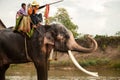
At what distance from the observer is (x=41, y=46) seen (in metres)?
9.35

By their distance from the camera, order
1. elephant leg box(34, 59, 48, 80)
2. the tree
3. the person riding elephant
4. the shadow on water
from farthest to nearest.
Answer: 1. the tree
2. the shadow on water
3. the person riding elephant
4. elephant leg box(34, 59, 48, 80)

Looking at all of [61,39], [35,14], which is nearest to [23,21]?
[35,14]

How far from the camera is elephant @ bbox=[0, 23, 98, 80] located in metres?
9.34

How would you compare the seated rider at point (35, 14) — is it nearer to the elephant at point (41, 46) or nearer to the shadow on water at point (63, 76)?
the elephant at point (41, 46)

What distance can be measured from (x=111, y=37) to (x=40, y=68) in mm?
31582

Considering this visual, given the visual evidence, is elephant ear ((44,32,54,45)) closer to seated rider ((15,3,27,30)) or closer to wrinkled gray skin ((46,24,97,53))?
wrinkled gray skin ((46,24,97,53))

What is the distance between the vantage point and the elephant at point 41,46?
9.34m

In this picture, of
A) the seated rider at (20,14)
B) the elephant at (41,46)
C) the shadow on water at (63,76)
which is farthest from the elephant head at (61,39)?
the shadow on water at (63,76)

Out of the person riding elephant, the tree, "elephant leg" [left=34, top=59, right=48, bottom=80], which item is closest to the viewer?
"elephant leg" [left=34, top=59, right=48, bottom=80]

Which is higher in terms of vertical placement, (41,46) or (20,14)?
(20,14)

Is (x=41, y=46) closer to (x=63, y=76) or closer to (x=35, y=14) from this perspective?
(x=35, y=14)

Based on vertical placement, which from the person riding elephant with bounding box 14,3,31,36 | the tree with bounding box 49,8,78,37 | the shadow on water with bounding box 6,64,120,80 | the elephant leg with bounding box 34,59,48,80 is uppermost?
the person riding elephant with bounding box 14,3,31,36

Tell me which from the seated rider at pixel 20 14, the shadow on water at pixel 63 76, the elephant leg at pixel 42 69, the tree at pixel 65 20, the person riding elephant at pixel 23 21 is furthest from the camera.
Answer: the tree at pixel 65 20

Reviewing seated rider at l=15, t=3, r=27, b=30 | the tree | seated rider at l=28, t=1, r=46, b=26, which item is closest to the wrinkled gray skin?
seated rider at l=28, t=1, r=46, b=26
